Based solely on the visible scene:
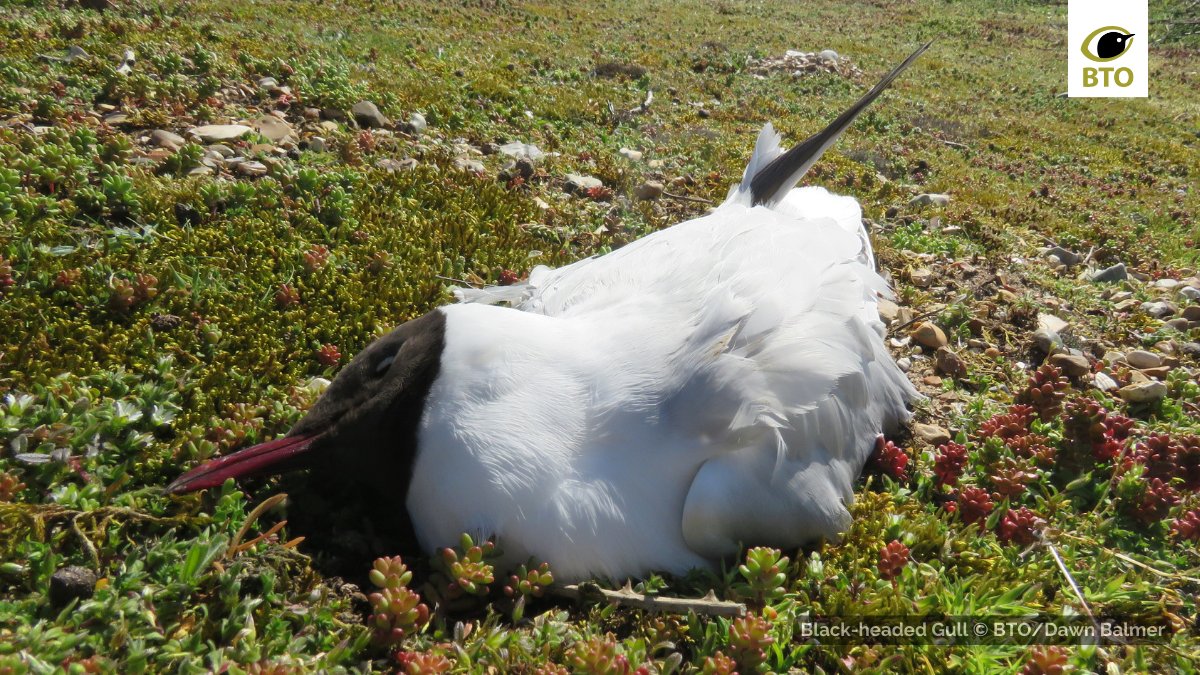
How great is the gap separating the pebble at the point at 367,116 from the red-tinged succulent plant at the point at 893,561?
5731 millimetres

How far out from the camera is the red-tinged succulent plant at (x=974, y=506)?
3.33 m

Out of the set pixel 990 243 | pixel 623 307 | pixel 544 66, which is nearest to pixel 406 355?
pixel 623 307

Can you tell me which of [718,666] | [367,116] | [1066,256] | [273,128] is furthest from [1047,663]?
[367,116]

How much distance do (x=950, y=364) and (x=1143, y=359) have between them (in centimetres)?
122

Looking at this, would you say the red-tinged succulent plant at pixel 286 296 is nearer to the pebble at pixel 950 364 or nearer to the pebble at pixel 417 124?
the pebble at pixel 417 124

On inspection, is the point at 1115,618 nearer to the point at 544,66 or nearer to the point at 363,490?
the point at 363,490

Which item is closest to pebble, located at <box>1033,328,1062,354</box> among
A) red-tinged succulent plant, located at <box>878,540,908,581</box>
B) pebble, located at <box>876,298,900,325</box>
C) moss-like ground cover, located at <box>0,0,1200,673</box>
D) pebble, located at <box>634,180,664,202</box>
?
moss-like ground cover, located at <box>0,0,1200,673</box>

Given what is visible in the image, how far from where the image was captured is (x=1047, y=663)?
247 cm

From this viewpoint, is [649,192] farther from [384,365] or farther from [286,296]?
[384,365]

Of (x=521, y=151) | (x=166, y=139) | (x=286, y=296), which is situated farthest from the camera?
(x=521, y=151)

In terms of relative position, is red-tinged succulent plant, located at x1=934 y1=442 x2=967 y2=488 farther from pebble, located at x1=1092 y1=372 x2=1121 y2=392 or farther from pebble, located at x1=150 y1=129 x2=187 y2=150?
pebble, located at x1=150 y1=129 x2=187 y2=150

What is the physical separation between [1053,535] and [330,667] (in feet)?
9.69

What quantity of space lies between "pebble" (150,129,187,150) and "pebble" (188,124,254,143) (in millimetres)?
141

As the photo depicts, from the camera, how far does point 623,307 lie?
346cm
